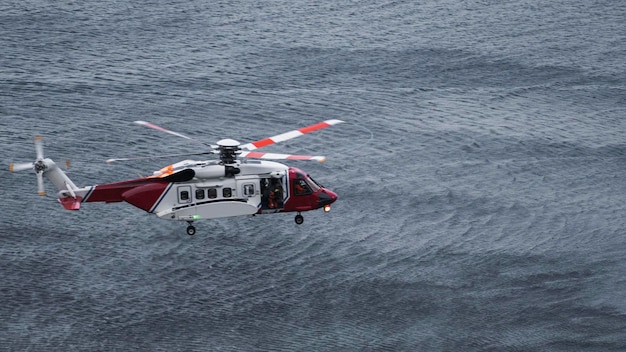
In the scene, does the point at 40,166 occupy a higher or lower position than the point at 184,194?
higher

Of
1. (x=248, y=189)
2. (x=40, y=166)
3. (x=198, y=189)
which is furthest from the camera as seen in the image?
(x=248, y=189)

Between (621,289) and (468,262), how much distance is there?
17.0 metres

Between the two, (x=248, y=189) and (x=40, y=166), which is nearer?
(x=40, y=166)

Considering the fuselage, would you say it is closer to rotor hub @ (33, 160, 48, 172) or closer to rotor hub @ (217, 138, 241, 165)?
rotor hub @ (217, 138, 241, 165)

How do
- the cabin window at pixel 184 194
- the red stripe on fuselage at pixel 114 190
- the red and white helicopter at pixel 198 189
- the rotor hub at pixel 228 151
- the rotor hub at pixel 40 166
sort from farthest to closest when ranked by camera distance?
the cabin window at pixel 184 194 → the red stripe on fuselage at pixel 114 190 → the red and white helicopter at pixel 198 189 → the rotor hub at pixel 228 151 → the rotor hub at pixel 40 166

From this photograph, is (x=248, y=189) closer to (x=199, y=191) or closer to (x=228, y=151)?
(x=228, y=151)

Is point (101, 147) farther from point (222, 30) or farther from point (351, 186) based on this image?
point (222, 30)

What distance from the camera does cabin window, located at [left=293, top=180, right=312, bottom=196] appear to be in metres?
92.6

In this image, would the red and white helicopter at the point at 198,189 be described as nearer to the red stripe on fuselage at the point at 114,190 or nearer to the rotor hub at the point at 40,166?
the red stripe on fuselage at the point at 114,190

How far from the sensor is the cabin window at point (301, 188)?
92.6 metres

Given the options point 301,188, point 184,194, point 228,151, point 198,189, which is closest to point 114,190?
point 184,194

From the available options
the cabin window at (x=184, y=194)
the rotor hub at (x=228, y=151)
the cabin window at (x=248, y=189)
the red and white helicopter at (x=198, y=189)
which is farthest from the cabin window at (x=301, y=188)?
the cabin window at (x=184, y=194)

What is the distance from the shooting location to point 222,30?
191 meters

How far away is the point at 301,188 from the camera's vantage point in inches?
3654
